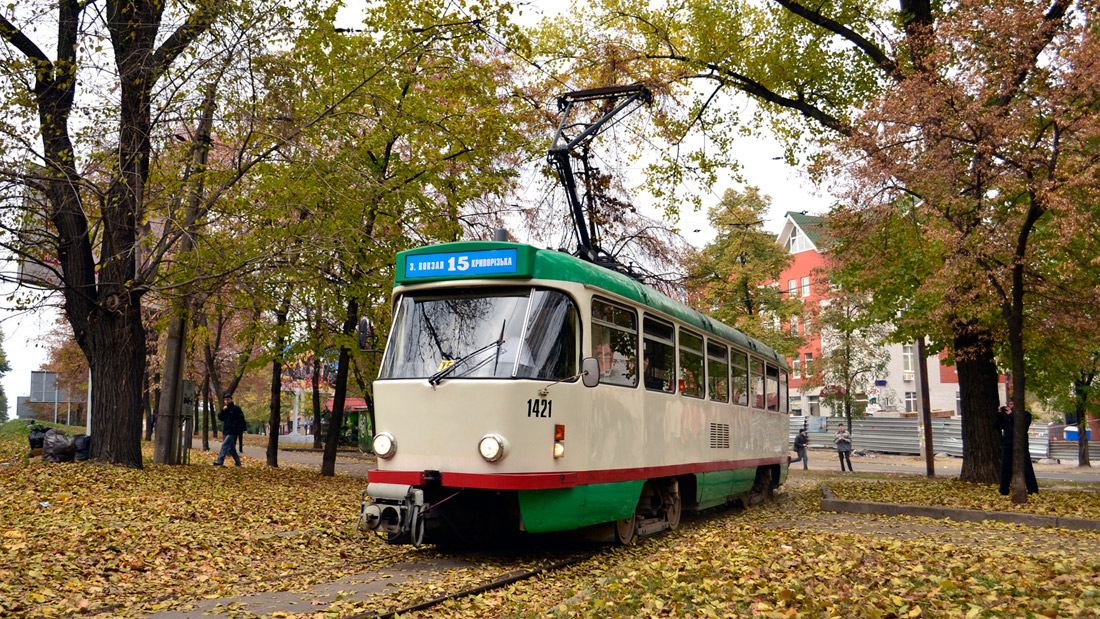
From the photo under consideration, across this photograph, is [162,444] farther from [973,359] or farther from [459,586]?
[973,359]

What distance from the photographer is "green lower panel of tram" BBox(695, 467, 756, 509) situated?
43.3ft

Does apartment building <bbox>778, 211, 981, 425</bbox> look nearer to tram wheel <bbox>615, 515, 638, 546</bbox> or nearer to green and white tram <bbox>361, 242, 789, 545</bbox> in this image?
tram wheel <bbox>615, 515, 638, 546</bbox>

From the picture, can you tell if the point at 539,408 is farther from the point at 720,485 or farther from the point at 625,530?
the point at 720,485

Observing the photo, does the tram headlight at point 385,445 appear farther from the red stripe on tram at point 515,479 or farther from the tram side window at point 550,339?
the tram side window at point 550,339

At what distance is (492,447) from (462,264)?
6.49 ft

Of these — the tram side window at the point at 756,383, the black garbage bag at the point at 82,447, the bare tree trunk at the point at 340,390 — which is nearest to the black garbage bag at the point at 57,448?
the black garbage bag at the point at 82,447

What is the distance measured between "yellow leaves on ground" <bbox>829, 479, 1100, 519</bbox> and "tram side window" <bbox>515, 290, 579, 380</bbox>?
8299 millimetres

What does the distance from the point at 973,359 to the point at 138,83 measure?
16.5 m

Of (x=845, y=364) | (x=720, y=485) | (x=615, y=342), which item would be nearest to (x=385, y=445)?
(x=615, y=342)

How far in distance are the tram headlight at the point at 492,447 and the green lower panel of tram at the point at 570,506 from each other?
0.50m

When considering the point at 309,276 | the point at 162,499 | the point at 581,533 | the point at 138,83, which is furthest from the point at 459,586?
the point at 138,83

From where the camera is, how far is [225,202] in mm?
15781

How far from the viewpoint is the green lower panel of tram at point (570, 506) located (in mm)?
9148

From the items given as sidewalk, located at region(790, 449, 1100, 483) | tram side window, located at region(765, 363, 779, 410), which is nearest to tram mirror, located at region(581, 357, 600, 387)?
tram side window, located at region(765, 363, 779, 410)
